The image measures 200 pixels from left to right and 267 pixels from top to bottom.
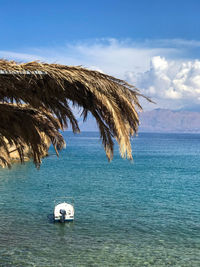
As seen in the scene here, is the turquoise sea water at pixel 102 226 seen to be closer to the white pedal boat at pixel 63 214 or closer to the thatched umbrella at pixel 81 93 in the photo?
the white pedal boat at pixel 63 214

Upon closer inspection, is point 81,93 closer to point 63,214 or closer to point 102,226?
point 102,226

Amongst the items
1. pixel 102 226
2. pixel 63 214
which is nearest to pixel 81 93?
pixel 102 226

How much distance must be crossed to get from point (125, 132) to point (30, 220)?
1891cm

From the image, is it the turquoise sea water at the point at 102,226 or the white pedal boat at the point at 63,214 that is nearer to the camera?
the turquoise sea water at the point at 102,226

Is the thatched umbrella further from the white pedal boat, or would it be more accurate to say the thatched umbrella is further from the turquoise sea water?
the white pedal boat

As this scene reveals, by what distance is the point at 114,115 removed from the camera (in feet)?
15.3

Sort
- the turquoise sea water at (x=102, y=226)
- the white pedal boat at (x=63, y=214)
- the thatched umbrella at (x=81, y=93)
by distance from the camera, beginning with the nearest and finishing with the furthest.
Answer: the thatched umbrella at (x=81, y=93) → the turquoise sea water at (x=102, y=226) → the white pedal boat at (x=63, y=214)

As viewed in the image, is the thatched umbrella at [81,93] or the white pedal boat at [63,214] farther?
the white pedal boat at [63,214]

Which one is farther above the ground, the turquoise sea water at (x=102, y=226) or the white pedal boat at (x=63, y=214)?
the white pedal boat at (x=63, y=214)

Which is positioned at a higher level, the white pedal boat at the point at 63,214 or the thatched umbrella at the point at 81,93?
the thatched umbrella at the point at 81,93

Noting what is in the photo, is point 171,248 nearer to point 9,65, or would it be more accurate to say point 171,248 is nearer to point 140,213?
point 140,213

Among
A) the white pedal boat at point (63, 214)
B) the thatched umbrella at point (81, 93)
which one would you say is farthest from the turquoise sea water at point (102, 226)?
the thatched umbrella at point (81, 93)

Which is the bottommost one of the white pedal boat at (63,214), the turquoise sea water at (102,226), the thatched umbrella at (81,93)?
the turquoise sea water at (102,226)

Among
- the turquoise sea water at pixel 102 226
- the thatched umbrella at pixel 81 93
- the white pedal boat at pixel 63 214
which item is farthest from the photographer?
the white pedal boat at pixel 63 214
